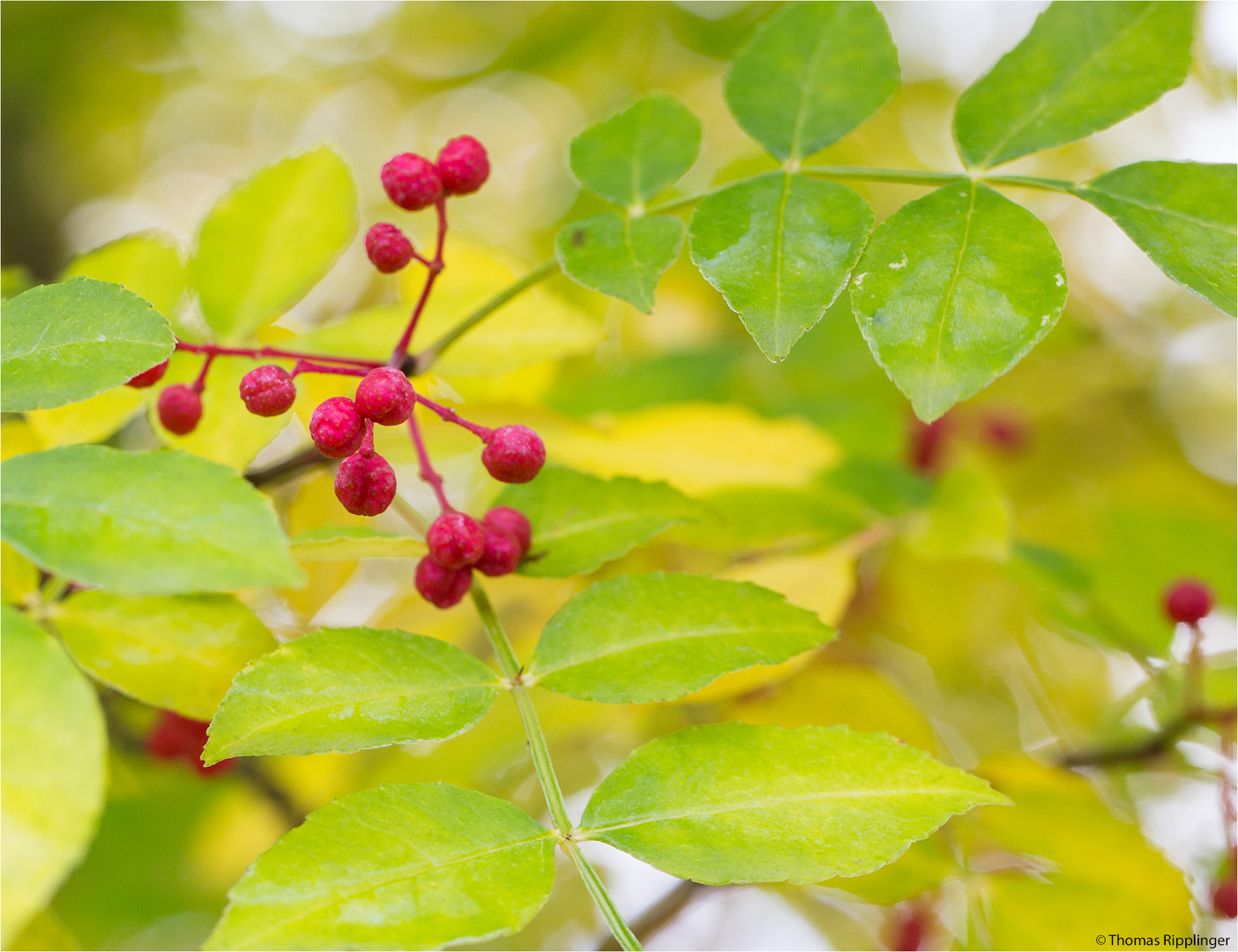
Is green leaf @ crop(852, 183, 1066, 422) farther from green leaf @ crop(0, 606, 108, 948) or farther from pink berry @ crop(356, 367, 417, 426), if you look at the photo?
green leaf @ crop(0, 606, 108, 948)

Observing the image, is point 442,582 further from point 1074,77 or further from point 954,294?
point 1074,77

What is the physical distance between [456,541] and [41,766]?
0.99 ft

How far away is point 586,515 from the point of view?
82cm

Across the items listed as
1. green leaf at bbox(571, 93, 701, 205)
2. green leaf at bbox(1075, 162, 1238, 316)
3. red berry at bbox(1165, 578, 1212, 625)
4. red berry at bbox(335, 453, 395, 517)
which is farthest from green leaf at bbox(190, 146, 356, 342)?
red berry at bbox(1165, 578, 1212, 625)

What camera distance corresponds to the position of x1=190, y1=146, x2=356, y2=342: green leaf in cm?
96

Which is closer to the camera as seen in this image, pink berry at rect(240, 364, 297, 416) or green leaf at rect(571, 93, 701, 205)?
pink berry at rect(240, 364, 297, 416)

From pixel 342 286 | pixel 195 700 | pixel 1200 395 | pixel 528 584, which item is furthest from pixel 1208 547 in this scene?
pixel 342 286

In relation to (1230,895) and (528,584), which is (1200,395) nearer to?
(1230,895)

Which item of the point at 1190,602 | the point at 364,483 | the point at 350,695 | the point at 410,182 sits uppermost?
the point at 410,182

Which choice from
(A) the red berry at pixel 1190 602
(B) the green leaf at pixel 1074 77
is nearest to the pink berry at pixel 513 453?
(B) the green leaf at pixel 1074 77

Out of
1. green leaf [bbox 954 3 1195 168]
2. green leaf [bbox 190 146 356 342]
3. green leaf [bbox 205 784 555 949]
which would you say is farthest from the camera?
green leaf [bbox 190 146 356 342]

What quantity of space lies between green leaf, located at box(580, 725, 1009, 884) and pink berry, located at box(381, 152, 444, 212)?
0.50 meters

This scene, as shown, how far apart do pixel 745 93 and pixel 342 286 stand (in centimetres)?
176

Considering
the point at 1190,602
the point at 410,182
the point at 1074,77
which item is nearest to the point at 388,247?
the point at 410,182
